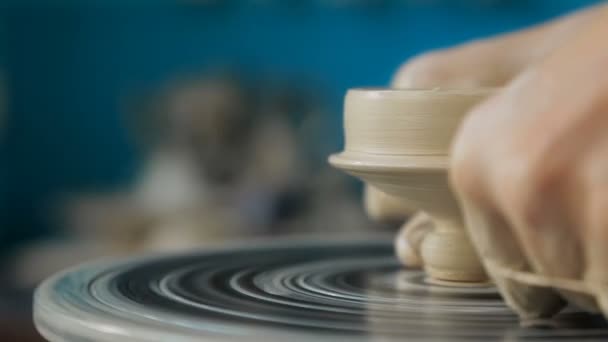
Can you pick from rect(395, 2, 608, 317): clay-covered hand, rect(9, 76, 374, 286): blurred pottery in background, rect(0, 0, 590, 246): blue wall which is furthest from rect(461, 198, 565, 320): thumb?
rect(0, 0, 590, 246): blue wall

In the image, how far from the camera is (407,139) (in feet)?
1.88

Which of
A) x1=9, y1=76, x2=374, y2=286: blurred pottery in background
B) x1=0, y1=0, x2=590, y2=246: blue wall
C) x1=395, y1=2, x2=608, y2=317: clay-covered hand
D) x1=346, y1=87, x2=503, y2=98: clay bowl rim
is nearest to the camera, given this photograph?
x1=395, y1=2, x2=608, y2=317: clay-covered hand

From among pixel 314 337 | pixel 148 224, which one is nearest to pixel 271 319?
pixel 314 337

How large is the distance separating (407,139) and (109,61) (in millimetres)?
2138

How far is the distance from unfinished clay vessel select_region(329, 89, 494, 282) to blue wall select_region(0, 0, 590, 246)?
5.86ft

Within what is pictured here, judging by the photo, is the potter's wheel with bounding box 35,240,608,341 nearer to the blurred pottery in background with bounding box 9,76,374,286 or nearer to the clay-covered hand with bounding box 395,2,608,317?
the clay-covered hand with bounding box 395,2,608,317

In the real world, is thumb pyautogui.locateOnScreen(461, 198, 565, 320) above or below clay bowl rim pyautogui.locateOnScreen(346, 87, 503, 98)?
below

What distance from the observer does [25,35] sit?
106 inches

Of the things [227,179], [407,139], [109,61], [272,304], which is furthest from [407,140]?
[109,61]

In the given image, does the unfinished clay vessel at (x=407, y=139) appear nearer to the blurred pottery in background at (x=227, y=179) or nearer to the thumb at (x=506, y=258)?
the thumb at (x=506, y=258)

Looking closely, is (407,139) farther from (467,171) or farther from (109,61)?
(109,61)

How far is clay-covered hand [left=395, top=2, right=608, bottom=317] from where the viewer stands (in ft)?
1.35

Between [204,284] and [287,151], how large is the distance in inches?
63.9

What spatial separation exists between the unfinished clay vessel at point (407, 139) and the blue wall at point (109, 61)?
1787mm
